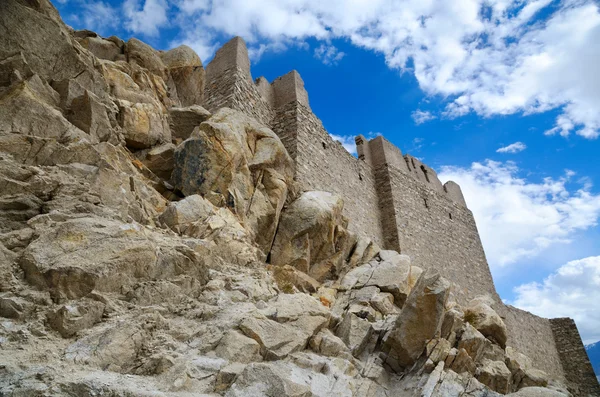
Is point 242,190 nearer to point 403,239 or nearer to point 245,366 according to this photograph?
point 245,366

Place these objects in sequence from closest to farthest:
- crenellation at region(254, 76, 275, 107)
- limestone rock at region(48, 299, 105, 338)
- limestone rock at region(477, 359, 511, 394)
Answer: limestone rock at region(48, 299, 105, 338) < limestone rock at region(477, 359, 511, 394) < crenellation at region(254, 76, 275, 107)

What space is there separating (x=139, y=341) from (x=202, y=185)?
388cm

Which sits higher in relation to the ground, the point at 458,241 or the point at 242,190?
the point at 458,241

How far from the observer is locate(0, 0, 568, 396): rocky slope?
372 centimetres

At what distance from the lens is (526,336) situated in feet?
63.1

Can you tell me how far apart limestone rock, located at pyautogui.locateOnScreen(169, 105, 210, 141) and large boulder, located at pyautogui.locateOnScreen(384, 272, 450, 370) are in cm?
623

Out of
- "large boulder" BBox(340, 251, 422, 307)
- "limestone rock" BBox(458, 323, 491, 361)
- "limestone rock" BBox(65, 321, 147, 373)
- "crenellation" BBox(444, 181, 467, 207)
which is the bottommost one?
"limestone rock" BBox(65, 321, 147, 373)

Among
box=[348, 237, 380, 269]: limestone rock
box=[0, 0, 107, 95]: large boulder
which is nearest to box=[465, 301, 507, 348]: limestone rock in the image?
box=[348, 237, 380, 269]: limestone rock

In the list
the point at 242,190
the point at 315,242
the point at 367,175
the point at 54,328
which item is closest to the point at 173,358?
the point at 54,328

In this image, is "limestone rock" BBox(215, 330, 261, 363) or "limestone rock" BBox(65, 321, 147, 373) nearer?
"limestone rock" BBox(65, 321, 147, 373)

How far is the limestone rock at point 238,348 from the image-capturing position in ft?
13.7

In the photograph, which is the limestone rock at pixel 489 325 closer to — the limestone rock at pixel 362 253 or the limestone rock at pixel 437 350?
the limestone rock at pixel 362 253

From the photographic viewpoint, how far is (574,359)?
794 inches

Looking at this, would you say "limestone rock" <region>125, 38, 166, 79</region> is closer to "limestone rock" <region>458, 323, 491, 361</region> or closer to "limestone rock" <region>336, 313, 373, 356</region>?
"limestone rock" <region>336, 313, 373, 356</region>
